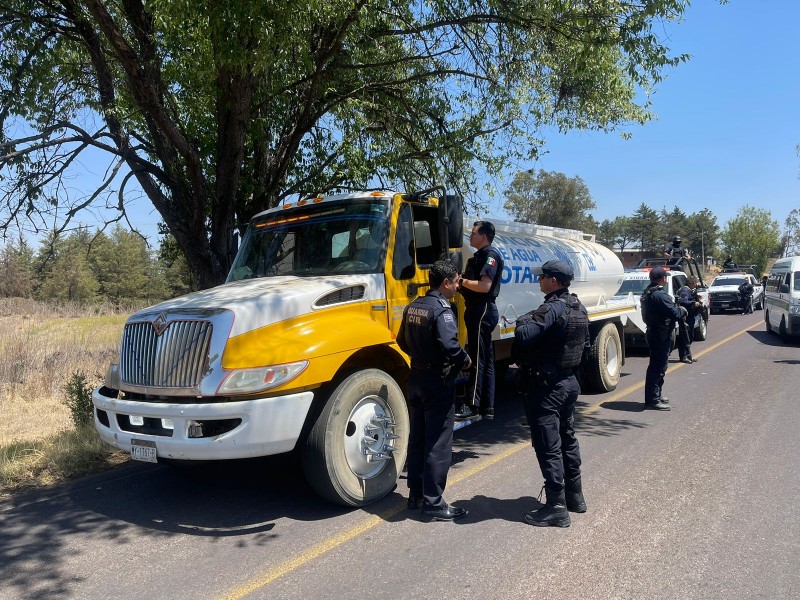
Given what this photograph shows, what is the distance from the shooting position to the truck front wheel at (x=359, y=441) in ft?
15.1

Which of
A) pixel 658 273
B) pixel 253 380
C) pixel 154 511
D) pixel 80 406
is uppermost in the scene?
pixel 658 273

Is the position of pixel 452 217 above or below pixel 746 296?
above

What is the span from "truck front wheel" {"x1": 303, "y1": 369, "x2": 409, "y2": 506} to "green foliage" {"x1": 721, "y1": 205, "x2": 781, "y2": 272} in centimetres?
7574

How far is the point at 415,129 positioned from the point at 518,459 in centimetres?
758

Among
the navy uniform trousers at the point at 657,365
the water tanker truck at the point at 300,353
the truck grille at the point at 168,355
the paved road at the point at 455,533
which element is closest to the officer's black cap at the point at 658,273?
the navy uniform trousers at the point at 657,365

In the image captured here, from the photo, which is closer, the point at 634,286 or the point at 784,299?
the point at 634,286

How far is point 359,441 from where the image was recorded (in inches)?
193

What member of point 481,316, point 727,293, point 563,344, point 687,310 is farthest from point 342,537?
point 727,293

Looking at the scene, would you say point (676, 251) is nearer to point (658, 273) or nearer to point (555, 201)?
point (658, 273)

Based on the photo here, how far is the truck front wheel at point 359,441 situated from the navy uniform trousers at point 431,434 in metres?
0.31

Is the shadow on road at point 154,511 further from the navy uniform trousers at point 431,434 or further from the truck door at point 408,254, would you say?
the truck door at point 408,254

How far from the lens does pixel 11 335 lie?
41.3 feet

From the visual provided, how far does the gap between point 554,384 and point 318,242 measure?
106 inches

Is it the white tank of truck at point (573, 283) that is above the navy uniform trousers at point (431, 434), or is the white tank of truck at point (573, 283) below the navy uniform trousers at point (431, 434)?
above
